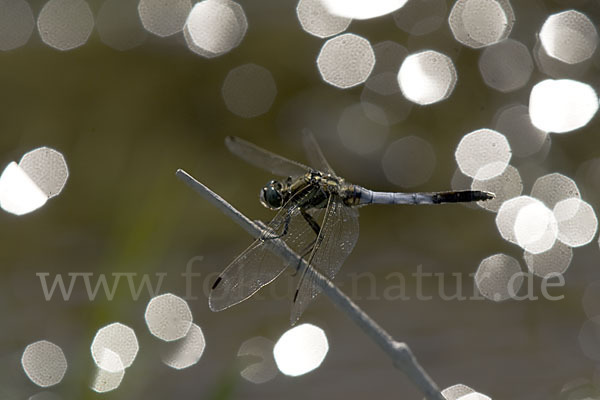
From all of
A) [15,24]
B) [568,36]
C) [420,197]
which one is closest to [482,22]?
[568,36]

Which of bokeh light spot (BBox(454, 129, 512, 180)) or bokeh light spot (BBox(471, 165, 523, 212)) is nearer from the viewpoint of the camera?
bokeh light spot (BBox(471, 165, 523, 212))

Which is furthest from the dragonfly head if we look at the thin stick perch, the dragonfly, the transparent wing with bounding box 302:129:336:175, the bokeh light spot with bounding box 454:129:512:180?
the bokeh light spot with bounding box 454:129:512:180

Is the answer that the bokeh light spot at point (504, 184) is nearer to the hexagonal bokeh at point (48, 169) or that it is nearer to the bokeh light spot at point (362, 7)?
the bokeh light spot at point (362, 7)

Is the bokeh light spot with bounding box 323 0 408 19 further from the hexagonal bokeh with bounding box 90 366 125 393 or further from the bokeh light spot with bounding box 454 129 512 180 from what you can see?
the hexagonal bokeh with bounding box 90 366 125 393

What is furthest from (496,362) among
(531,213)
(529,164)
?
(529,164)

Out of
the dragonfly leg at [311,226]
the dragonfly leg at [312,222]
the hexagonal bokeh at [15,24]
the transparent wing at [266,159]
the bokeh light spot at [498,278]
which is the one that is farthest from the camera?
the hexagonal bokeh at [15,24]

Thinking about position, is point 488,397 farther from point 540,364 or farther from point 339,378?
point 339,378

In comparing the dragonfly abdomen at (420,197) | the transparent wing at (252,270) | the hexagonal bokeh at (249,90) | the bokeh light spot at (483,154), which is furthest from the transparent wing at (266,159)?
the bokeh light spot at (483,154)
